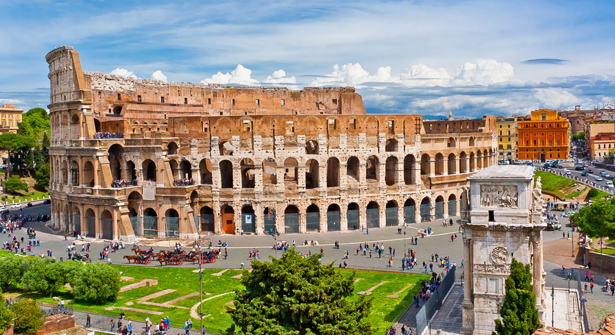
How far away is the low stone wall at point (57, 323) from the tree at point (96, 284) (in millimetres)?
4373

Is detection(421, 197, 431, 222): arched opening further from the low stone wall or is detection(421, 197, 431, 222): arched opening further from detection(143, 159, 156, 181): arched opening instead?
the low stone wall

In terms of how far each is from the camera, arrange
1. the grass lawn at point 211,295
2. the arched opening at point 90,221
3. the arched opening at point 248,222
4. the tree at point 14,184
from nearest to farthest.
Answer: the grass lawn at point 211,295
the arched opening at point 90,221
the arched opening at point 248,222
the tree at point 14,184

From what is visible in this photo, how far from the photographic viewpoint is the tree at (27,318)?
3050 centimetres

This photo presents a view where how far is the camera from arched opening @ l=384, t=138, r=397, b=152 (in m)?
64.0

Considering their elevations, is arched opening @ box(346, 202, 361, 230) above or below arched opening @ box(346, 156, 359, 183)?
below

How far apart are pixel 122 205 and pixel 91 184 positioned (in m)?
5.84

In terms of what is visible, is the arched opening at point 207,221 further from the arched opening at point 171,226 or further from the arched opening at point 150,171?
the arched opening at point 150,171

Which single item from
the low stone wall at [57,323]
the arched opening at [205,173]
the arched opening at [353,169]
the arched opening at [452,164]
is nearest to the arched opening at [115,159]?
the arched opening at [205,173]

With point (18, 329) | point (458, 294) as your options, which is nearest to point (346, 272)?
point (458, 294)

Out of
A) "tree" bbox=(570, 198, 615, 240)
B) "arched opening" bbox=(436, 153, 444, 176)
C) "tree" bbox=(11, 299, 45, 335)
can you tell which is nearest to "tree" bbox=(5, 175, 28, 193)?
"arched opening" bbox=(436, 153, 444, 176)

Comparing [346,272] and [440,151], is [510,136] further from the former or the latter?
[346,272]

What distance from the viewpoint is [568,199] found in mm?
75062

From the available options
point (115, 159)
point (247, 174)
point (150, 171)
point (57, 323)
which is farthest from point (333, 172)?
point (57, 323)

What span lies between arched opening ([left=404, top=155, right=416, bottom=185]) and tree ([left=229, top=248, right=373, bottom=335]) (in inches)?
1556
